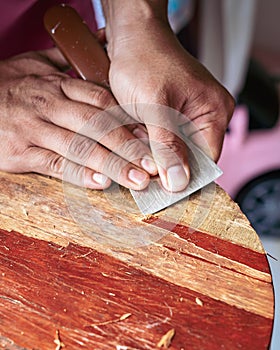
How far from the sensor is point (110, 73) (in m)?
1.07

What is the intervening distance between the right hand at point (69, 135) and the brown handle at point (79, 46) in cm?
4

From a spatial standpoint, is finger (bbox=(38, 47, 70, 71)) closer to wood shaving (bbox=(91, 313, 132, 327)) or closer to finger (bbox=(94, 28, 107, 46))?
finger (bbox=(94, 28, 107, 46))

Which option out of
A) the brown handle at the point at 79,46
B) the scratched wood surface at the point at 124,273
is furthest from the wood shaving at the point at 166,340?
the brown handle at the point at 79,46

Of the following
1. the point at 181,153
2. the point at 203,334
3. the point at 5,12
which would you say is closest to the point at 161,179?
the point at 181,153

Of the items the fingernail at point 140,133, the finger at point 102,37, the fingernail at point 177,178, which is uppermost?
the finger at point 102,37

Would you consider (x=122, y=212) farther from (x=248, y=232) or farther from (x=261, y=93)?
(x=261, y=93)

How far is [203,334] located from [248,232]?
19cm

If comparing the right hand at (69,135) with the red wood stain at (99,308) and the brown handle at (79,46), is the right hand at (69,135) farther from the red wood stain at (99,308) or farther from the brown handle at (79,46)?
the red wood stain at (99,308)

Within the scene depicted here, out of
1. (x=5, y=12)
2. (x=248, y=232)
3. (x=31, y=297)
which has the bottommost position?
(x=248, y=232)

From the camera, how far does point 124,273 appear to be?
2.76 feet

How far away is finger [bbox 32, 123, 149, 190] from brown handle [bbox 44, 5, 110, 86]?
14cm

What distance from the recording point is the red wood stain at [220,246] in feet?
2.77

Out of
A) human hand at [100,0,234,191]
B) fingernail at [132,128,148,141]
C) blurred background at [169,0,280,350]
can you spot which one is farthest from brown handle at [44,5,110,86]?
blurred background at [169,0,280,350]

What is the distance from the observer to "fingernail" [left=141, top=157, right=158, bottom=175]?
948 millimetres
